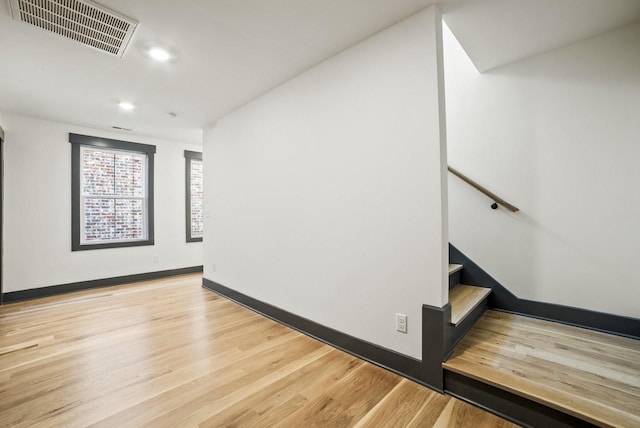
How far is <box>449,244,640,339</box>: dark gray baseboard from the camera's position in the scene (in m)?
2.03

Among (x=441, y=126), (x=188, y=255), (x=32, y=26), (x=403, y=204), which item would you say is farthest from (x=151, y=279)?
(x=441, y=126)

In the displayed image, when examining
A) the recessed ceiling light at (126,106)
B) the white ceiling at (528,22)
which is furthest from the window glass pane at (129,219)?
the white ceiling at (528,22)

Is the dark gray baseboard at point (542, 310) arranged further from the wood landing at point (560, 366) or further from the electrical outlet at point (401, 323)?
the electrical outlet at point (401, 323)

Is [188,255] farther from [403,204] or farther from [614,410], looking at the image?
[614,410]

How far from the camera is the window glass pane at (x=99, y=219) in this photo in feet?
14.3

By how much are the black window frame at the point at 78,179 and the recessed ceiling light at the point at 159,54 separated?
293cm

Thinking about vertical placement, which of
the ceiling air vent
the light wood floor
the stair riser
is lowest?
the light wood floor

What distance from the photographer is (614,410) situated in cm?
127

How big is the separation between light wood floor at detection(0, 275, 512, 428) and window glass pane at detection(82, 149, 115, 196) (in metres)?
2.08

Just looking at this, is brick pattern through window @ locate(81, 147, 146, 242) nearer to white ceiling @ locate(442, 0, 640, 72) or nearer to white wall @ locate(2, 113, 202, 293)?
white wall @ locate(2, 113, 202, 293)

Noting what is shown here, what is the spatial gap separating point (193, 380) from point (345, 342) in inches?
45.3

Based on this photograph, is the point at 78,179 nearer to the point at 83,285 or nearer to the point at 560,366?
the point at 83,285

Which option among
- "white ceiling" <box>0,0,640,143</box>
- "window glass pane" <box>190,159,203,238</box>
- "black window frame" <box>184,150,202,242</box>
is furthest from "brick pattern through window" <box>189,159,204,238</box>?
"white ceiling" <box>0,0,640,143</box>

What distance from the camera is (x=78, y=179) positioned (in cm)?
421
